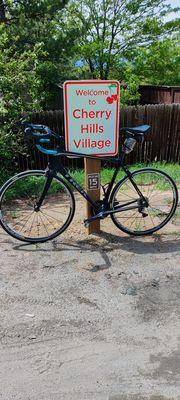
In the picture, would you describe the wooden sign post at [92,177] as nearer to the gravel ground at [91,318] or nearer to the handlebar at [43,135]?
the handlebar at [43,135]

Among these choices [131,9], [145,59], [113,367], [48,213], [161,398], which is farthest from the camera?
[145,59]

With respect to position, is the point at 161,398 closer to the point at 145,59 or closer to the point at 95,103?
the point at 95,103

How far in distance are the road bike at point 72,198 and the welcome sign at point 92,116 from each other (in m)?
A: 0.10

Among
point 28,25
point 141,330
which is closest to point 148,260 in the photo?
point 141,330

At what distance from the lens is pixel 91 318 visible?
2.63m

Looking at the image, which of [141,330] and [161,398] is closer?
[161,398]

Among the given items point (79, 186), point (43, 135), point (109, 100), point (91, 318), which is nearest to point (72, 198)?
point (79, 186)

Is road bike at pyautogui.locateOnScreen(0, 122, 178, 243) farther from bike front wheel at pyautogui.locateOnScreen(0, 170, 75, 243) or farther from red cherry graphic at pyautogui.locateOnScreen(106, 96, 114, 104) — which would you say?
red cherry graphic at pyautogui.locateOnScreen(106, 96, 114, 104)

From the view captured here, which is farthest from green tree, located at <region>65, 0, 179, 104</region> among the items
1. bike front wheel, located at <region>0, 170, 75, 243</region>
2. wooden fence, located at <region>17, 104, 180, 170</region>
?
bike front wheel, located at <region>0, 170, 75, 243</region>

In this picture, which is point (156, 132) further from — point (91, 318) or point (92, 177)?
point (91, 318)

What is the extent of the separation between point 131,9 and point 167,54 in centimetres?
218

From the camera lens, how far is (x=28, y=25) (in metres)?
11.7

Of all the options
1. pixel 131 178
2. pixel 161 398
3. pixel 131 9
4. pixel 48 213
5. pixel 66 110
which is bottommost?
pixel 161 398

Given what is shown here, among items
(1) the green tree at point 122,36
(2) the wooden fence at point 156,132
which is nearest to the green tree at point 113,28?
(1) the green tree at point 122,36
